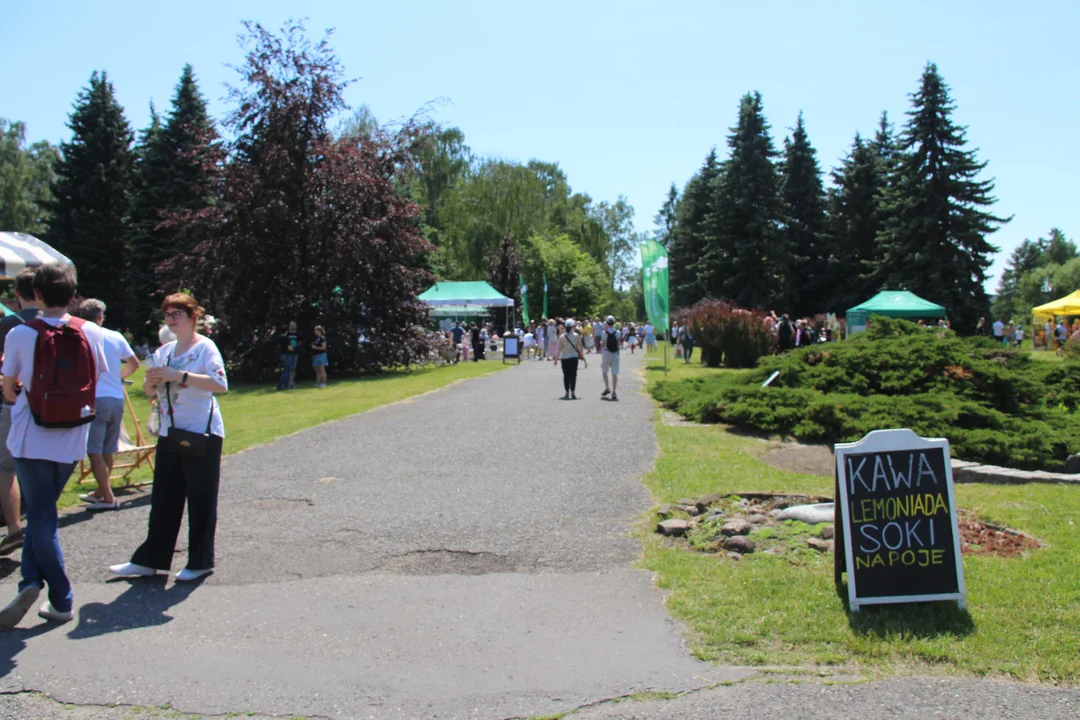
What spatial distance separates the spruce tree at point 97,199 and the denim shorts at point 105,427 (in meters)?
42.4

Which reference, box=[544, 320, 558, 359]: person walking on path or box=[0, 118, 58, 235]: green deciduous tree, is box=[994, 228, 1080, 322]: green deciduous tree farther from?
box=[0, 118, 58, 235]: green deciduous tree

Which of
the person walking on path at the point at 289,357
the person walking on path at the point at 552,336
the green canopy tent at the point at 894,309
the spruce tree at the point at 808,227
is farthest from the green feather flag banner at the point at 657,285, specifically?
the spruce tree at the point at 808,227

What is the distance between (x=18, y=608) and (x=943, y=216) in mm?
48690

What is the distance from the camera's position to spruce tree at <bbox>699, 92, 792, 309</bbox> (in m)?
51.2

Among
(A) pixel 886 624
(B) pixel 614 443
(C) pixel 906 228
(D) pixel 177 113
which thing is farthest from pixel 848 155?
(A) pixel 886 624

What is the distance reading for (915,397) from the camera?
11633 mm

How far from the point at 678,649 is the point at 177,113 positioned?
46.0m

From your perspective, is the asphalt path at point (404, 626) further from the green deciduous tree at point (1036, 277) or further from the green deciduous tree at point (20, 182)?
the green deciduous tree at point (1036, 277)

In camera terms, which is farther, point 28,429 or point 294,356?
point 294,356

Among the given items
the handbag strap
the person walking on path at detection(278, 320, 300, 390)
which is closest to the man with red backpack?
the handbag strap

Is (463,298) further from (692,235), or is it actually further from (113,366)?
(113,366)

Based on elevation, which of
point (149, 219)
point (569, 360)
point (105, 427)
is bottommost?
A: point (105, 427)

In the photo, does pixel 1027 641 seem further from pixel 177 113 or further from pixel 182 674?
pixel 177 113

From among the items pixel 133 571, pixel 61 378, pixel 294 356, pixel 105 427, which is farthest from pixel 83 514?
pixel 294 356
